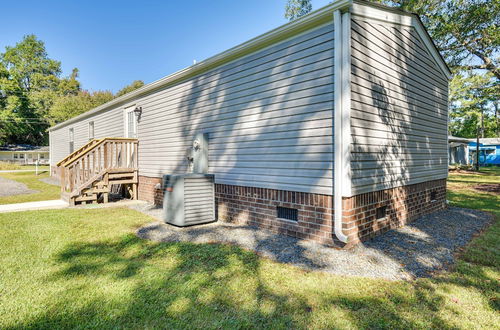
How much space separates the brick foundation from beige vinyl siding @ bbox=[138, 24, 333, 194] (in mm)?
205

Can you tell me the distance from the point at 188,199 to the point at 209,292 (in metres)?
Answer: 2.72

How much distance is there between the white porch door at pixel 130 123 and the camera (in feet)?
29.9

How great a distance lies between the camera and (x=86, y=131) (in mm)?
12719

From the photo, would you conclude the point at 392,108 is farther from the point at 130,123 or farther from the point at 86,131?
the point at 86,131

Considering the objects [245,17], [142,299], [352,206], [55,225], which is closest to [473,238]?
[352,206]

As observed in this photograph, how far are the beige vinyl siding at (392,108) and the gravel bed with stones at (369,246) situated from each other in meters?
0.90

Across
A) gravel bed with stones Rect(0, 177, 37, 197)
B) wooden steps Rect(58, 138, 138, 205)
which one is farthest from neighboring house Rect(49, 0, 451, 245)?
gravel bed with stones Rect(0, 177, 37, 197)

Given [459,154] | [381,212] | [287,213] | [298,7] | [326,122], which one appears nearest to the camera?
[326,122]

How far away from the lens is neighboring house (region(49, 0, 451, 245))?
3.97 metres

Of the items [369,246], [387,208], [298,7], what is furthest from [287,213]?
[298,7]

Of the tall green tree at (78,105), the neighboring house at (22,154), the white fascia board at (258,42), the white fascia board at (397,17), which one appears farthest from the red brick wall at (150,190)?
the neighboring house at (22,154)

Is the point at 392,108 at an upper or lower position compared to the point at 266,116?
upper

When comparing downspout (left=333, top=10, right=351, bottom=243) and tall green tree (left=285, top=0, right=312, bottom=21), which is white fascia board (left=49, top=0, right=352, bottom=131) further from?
tall green tree (left=285, top=0, right=312, bottom=21)

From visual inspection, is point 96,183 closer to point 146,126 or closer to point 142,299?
point 146,126
